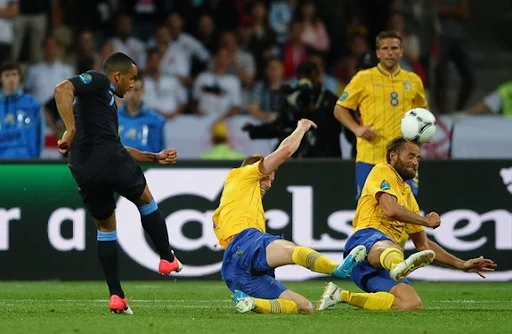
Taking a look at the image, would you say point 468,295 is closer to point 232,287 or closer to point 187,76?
point 232,287

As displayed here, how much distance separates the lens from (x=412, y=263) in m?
8.96

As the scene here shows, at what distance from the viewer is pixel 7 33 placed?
54.1ft

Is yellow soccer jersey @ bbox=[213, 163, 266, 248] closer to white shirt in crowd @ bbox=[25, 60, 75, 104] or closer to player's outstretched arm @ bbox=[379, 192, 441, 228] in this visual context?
player's outstretched arm @ bbox=[379, 192, 441, 228]

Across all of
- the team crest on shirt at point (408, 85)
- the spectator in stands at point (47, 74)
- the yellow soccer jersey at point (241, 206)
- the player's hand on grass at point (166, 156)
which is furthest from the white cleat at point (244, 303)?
the spectator in stands at point (47, 74)

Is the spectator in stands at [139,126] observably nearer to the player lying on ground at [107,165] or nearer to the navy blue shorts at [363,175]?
the navy blue shorts at [363,175]

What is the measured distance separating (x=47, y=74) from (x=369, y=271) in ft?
24.7

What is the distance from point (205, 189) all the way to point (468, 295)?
2.98m

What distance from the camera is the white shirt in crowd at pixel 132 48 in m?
17.3

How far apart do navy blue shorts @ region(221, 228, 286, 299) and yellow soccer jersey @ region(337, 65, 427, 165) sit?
2402 millimetres

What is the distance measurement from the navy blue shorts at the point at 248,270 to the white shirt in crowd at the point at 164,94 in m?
6.89

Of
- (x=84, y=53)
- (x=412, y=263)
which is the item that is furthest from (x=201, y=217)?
(x=84, y=53)

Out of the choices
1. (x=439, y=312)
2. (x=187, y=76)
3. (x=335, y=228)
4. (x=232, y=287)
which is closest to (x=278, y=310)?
(x=232, y=287)

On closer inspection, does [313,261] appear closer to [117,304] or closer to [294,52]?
[117,304]

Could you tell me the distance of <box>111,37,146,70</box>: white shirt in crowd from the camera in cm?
1728
